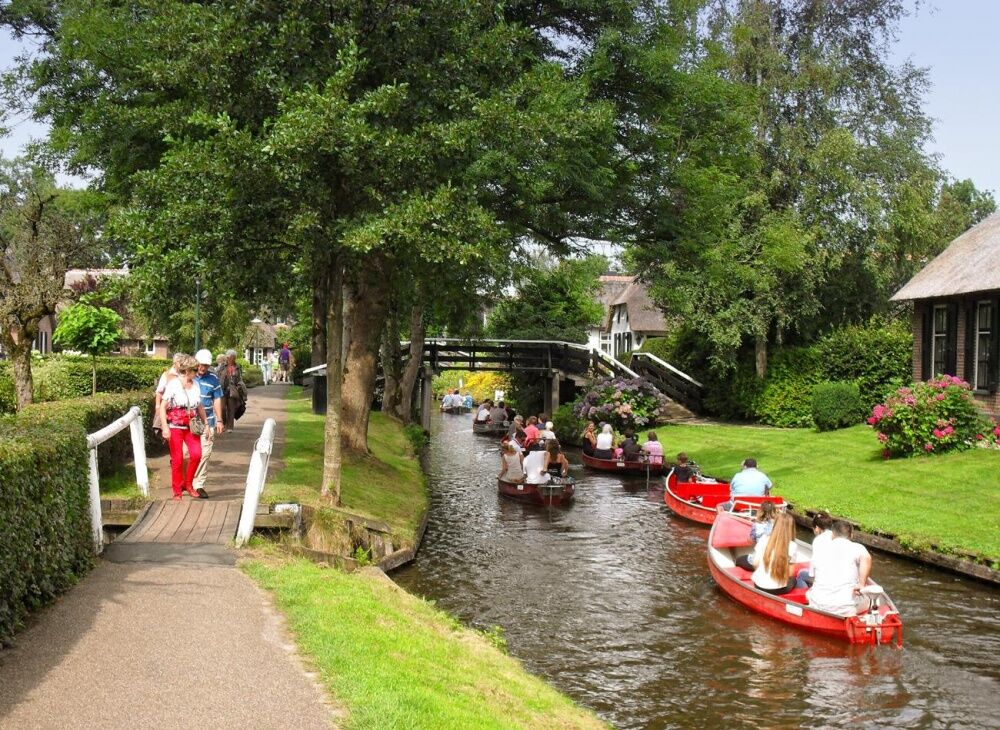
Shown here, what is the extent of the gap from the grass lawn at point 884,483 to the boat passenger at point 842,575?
13.5 ft

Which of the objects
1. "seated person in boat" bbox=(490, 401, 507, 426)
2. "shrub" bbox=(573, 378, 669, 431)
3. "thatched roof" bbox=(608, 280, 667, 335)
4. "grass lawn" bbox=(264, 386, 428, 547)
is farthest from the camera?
"thatched roof" bbox=(608, 280, 667, 335)

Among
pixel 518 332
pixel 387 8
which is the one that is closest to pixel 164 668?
pixel 387 8

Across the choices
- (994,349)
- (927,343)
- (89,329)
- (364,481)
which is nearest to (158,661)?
(364,481)

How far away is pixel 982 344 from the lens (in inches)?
1100

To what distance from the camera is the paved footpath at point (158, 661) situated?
6.32 m

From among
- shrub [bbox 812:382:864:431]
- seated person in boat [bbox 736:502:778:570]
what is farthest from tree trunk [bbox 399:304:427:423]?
seated person in boat [bbox 736:502:778:570]

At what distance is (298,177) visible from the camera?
43.7ft

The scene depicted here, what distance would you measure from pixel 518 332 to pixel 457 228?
42968 millimetres

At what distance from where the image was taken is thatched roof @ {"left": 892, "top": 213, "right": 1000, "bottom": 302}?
88.3 feet

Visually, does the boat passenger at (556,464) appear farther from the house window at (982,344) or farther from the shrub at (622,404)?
the shrub at (622,404)

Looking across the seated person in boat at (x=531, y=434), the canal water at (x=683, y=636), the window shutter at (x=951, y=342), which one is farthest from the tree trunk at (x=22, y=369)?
the window shutter at (x=951, y=342)

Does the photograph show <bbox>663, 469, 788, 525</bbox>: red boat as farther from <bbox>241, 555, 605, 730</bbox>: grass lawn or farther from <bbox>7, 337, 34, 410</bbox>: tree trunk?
<bbox>7, 337, 34, 410</bbox>: tree trunk

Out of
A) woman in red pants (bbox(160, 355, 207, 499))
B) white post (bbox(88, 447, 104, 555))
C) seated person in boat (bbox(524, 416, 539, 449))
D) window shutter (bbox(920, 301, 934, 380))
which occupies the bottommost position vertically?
seated person in boat (bbox(524, 416, 539, 449))

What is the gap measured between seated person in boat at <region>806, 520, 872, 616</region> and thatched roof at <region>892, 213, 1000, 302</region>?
1580cm
